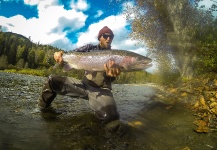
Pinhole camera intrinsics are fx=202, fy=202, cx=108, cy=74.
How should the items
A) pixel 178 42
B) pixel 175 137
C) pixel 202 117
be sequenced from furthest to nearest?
pixel 178 42, pixel 202 117, pixel 175 137

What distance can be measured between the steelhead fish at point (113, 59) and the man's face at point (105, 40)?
0.92 meters

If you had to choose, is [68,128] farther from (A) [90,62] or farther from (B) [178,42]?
(B) [178,42]

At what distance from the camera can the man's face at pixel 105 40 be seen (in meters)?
5.83

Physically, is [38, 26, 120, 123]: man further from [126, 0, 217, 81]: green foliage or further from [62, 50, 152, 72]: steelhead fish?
[126, 0, 217, 81]: green foliage

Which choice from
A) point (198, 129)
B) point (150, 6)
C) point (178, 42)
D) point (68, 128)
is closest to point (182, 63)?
point (178, 42)

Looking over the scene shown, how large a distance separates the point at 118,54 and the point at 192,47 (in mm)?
10728

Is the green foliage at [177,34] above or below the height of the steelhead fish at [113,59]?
above

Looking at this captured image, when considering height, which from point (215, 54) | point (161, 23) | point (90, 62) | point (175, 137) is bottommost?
point (175, 137)

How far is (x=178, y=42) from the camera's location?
49.2 feet

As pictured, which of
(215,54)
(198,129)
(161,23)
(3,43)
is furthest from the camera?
(3,43)

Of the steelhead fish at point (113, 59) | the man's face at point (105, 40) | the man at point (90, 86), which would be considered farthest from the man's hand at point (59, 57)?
the man's face at point (105, 40)

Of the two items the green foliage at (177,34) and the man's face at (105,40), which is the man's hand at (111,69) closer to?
the man's face at (105,40)

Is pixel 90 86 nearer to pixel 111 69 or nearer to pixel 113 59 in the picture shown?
pixel 111 69

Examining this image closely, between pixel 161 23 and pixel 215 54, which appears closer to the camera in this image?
pixel 215 54
